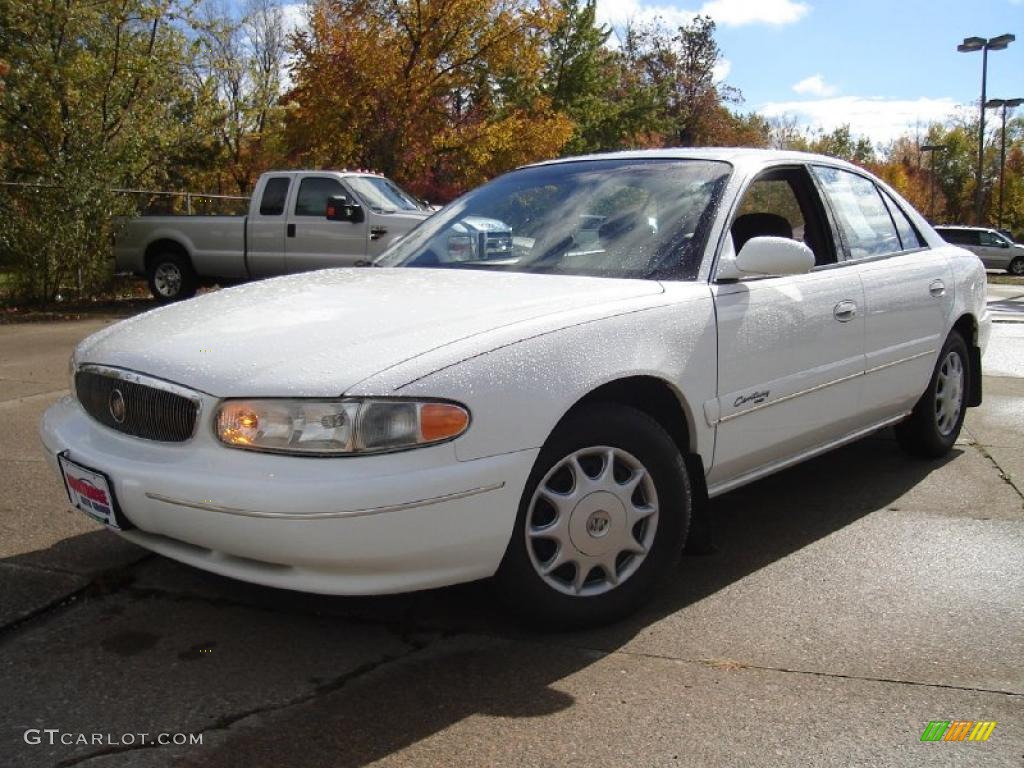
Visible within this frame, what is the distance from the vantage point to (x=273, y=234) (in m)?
13.6

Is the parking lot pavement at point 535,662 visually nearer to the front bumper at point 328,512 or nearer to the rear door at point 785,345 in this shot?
the front bumper at point 328,512

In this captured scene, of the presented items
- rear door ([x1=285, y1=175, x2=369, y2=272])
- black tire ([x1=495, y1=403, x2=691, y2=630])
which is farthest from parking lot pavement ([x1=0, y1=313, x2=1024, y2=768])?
rear door ([x1=285, y1=175, x2=369, y2=272])

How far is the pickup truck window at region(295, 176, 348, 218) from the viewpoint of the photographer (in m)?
13.3

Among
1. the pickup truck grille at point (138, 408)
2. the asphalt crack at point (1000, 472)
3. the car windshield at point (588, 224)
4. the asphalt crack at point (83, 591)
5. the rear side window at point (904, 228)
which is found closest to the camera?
the pickup truck grille at point (138, 408)

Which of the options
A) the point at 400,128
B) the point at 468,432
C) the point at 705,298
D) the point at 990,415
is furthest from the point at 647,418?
the point at 400,128

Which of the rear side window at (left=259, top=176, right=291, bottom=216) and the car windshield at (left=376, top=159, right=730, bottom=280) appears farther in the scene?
the rear side window at (left=259, top=176, right=291, bottom=216)

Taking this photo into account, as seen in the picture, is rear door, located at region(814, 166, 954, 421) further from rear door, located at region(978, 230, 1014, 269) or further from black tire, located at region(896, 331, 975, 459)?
rear door, located at region(978, 230, 1014, 269)

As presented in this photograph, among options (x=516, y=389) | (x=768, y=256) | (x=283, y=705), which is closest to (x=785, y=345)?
(x=768, y=256)

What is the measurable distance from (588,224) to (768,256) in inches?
27.7

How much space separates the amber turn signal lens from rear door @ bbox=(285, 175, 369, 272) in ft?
34.6

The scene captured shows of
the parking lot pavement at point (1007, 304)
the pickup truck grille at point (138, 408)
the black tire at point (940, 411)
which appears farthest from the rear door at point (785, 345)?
the parking lot pavement at point (1007, 304)

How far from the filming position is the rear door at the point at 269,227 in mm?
13555

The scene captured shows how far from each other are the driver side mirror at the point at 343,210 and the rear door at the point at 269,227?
1037 mm

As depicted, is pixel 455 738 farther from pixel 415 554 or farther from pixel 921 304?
pixel 921 304
